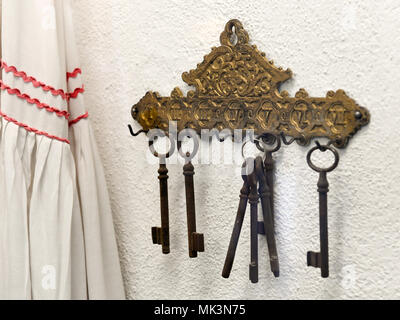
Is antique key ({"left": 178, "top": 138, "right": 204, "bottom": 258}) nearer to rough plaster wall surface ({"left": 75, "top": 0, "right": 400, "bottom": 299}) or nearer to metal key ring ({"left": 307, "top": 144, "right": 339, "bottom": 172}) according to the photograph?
rough plaster wall surface ({"left": 75, "top": 0, "right": 400, "bottom": 299})

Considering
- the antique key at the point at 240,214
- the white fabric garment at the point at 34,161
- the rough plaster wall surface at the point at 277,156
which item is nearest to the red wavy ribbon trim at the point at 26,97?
the white fabric garment at the point at 34,161

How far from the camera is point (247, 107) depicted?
25.9 inches

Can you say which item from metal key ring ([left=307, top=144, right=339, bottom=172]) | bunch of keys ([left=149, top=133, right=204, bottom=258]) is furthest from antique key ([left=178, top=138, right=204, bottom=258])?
metal key ring ([left=307, top=144, right=339, bottom=172])

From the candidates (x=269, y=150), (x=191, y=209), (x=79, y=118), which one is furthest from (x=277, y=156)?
(x=79, y=118)

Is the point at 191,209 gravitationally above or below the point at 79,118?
below

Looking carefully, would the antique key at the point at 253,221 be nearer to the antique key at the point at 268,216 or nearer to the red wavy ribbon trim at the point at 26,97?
the antique key at the point at 268,216

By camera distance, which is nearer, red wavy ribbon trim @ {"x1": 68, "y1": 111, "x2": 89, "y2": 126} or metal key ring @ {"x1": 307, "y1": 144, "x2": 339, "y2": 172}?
metal key ring @ {"x1": 307, "y1": 144, "x2": 339, "y2": 172}

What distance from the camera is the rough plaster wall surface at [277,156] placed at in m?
0.58

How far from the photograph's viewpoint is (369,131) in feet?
1.92

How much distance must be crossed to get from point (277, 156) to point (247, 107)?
69mm

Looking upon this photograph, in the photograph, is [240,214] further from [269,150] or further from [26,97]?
[26,97]

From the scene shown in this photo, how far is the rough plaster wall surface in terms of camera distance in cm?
58

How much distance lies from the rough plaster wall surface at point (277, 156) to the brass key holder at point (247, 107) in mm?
14

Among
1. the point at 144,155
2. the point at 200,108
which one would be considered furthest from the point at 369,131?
the point at 144,155
